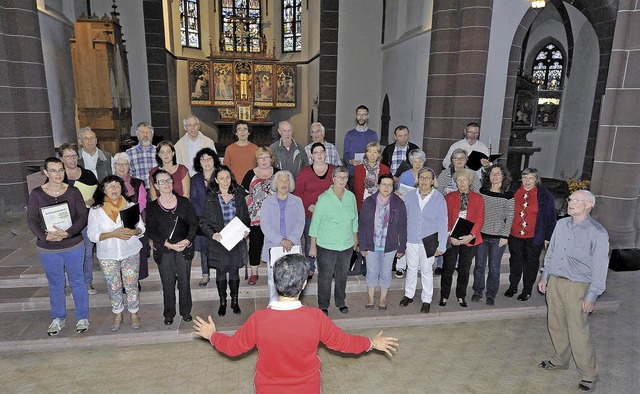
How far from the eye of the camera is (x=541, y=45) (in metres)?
15.5

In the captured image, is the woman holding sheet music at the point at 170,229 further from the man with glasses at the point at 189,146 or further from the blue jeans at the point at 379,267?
the blue jeans at the point at 379,267

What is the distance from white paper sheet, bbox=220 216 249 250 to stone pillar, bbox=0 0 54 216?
5.11m

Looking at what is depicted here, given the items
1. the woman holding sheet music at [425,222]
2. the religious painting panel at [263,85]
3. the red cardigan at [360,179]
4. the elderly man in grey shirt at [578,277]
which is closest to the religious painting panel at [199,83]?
the religious painting panel at [263,85]

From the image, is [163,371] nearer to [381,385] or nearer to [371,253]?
[381,385]

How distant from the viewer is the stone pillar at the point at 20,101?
7.39 metres

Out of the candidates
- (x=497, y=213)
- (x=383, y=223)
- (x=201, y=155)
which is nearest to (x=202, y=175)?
(x=201, y=155)

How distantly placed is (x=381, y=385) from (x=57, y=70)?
915 centimetres

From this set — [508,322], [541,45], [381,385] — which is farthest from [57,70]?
[541,45]

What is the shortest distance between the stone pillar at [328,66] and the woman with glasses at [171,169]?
967 cm

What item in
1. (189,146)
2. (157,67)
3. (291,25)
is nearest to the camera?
(189,146)

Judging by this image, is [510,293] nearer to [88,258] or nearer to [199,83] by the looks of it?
[88,258]

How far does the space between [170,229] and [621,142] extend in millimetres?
6891

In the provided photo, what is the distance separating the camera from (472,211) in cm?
484

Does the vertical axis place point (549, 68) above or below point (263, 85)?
above
